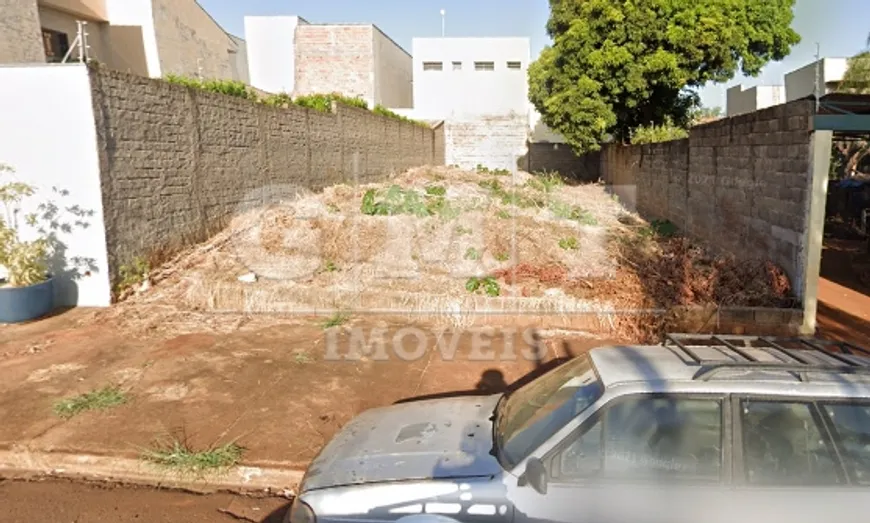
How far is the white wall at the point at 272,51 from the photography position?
92.3 feet

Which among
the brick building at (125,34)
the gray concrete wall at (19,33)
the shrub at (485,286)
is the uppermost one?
the brick building at (125,34)

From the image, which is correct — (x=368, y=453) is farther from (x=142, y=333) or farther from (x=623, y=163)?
(x=623, y=163)

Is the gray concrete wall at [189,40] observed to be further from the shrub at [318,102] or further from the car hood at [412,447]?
the car hood at [412,447]

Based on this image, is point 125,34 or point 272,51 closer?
point 125,34

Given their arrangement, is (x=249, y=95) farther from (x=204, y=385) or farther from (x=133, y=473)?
(x=133, y=473)

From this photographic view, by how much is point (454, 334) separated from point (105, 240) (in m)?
4.66

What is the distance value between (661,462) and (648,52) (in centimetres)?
1660

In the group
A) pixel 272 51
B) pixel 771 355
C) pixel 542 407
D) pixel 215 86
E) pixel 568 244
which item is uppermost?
pixel 272 51

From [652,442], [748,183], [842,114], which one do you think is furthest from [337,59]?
[652,442]

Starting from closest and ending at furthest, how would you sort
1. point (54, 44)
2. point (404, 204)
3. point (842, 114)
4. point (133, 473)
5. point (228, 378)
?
point (133, 473)
point (228, 378)
point (842, 114)
point (404, 204)
point (54, 44)

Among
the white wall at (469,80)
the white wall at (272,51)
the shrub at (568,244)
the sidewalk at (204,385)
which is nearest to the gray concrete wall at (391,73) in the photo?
the white wall at (469,80)

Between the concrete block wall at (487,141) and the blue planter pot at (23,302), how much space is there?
69.4 feet

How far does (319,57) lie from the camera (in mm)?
26984

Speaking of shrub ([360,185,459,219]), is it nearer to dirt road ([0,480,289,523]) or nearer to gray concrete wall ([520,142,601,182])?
dirt road ([0,480,289,523])
